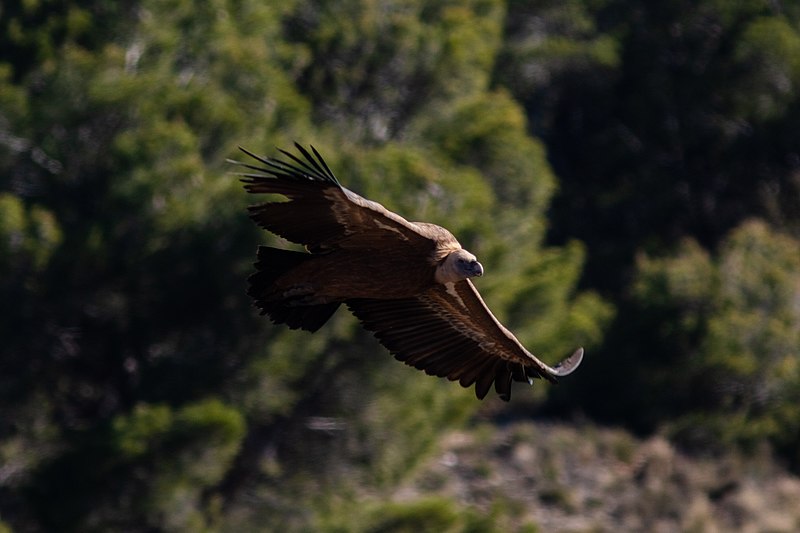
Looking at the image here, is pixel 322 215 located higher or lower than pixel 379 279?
higher

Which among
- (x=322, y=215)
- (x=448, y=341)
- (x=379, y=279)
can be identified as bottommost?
(x=448, y=341)

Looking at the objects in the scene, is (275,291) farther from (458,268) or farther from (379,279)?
(458,268)

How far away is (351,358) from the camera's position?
15516 millimetres

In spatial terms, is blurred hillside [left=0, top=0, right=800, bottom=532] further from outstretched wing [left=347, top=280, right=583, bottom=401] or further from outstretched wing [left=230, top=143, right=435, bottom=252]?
outstretched wing [left=230, top=143, right=435, bottom=252]

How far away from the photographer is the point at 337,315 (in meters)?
15.0

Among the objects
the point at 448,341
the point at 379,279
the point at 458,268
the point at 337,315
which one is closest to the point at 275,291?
the point at 379,279

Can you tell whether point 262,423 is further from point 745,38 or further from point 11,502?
point 745,38

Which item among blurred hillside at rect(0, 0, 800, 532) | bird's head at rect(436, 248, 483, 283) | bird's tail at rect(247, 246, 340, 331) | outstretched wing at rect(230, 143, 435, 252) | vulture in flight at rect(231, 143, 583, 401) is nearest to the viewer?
outstretched wing at rect(230, 143, 435, 252)

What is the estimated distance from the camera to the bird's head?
777 cm

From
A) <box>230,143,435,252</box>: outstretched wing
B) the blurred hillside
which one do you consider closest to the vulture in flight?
<box>230,143,435,252</box>: outstretched wing

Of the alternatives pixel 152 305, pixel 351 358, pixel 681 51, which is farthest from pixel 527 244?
pixel 681 51

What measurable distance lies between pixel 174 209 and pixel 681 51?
12137 millimetres

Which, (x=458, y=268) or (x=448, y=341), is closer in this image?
(x=458, y=268)

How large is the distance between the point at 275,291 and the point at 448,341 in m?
1.17
